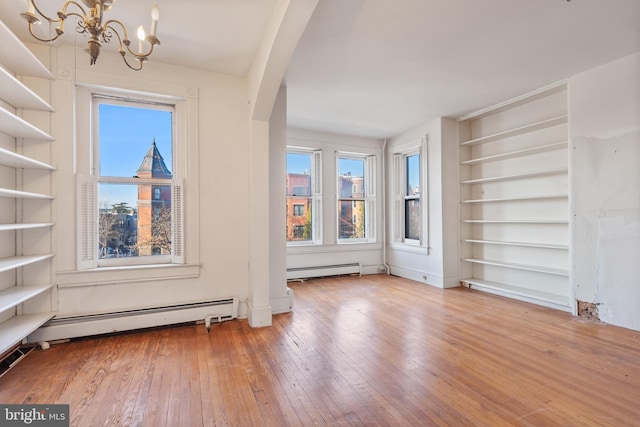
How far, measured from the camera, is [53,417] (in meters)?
1.74

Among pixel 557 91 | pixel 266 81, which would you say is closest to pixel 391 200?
pixel 557 91

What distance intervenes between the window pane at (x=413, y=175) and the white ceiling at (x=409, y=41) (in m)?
1.64

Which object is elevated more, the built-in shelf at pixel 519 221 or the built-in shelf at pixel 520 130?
the built-in shelf at pixel 520 130

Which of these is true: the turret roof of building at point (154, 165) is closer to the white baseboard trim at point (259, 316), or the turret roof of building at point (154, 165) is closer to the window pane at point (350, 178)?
the white baseboard trim at point (259, 316)

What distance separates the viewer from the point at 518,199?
408 centimetres

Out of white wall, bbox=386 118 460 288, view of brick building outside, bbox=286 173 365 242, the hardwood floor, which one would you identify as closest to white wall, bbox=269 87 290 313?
the hardwood floor

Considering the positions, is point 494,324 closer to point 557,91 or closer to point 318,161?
point 557,91

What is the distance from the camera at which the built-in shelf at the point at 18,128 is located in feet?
7.08

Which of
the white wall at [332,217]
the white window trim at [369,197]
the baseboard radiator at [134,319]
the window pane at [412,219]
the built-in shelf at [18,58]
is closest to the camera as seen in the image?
the built-in shelf at [18,58]

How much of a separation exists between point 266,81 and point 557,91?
353cm

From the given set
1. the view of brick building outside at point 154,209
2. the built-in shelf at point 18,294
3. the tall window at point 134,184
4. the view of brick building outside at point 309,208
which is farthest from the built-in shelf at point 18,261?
the view of brick building outside at point 309,208

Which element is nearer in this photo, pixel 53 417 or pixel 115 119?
pixel 53 417

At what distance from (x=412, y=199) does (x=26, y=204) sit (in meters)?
5.18

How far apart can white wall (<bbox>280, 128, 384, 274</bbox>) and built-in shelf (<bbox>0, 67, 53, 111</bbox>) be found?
10.8 feet
